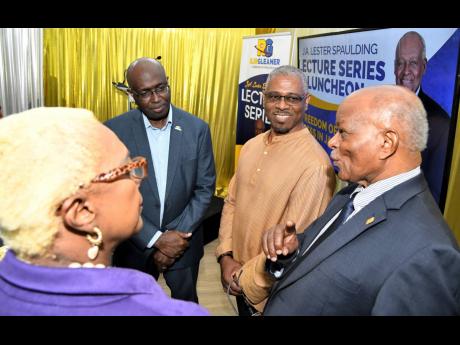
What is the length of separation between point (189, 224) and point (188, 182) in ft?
0.85

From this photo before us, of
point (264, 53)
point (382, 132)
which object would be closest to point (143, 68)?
point (382, 132)

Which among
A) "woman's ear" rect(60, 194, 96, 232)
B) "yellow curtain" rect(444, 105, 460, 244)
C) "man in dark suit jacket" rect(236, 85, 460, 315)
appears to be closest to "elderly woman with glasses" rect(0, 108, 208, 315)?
"woman's ear" rect(60, 194, 96, 232)

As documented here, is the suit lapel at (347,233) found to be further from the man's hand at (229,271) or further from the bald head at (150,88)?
the bald head at (150,88)

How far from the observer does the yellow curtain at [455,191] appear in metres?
2.21

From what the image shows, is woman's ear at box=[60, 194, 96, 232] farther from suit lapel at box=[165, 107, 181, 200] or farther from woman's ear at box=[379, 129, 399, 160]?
suit lapel at box=[165, 107, 181, 200]

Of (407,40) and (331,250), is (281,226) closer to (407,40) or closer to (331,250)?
(331,250)

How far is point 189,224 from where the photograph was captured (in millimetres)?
2324

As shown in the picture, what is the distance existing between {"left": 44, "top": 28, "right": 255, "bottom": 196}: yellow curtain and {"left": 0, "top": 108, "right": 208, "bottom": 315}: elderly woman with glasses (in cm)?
585

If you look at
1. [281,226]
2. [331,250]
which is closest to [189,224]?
[281,226]

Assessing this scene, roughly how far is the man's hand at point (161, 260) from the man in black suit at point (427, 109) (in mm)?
1586

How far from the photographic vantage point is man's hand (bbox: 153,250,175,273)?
230 cm

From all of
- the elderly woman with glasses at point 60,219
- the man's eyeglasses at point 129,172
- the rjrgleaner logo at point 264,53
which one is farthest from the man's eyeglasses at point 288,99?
the rjrgleaner logo at point 264,53

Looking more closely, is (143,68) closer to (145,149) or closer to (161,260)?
(145,149)
